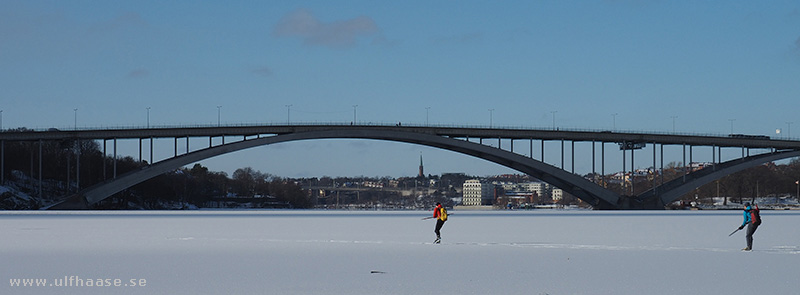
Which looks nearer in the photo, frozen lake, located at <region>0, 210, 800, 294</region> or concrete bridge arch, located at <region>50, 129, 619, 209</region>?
frozen lake, located at <region>0, 210, 800, 294</region>

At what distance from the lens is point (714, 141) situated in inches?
4173

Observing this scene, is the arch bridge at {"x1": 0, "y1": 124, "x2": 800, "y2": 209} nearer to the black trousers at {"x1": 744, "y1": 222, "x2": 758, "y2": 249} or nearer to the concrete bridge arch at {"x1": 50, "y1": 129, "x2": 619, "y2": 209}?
the concrete bridge arch at {"x1": 50, "y1": 129, "x2": 619, "y2": 209}

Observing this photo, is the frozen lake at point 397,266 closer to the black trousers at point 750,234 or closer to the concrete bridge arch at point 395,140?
the black trousers at point 750,234

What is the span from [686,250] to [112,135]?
252 ft

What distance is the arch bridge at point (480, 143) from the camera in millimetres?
88750

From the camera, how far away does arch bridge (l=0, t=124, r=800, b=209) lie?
291 ft

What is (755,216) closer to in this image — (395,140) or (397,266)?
(397,266)

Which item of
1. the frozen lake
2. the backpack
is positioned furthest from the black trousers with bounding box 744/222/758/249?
the frozen lake

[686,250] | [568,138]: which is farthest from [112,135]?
[686,250]

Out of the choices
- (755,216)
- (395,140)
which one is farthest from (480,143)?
(755,216)

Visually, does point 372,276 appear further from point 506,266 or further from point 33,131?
point 33,131

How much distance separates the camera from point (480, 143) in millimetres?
96812

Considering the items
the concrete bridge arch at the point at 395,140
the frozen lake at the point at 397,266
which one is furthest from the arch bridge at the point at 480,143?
the frozen lake at the point at 397,266

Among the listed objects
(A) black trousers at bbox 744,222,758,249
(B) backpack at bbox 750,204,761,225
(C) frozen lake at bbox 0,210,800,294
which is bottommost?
(C) frozen lake at bbox 0,210,800,294
